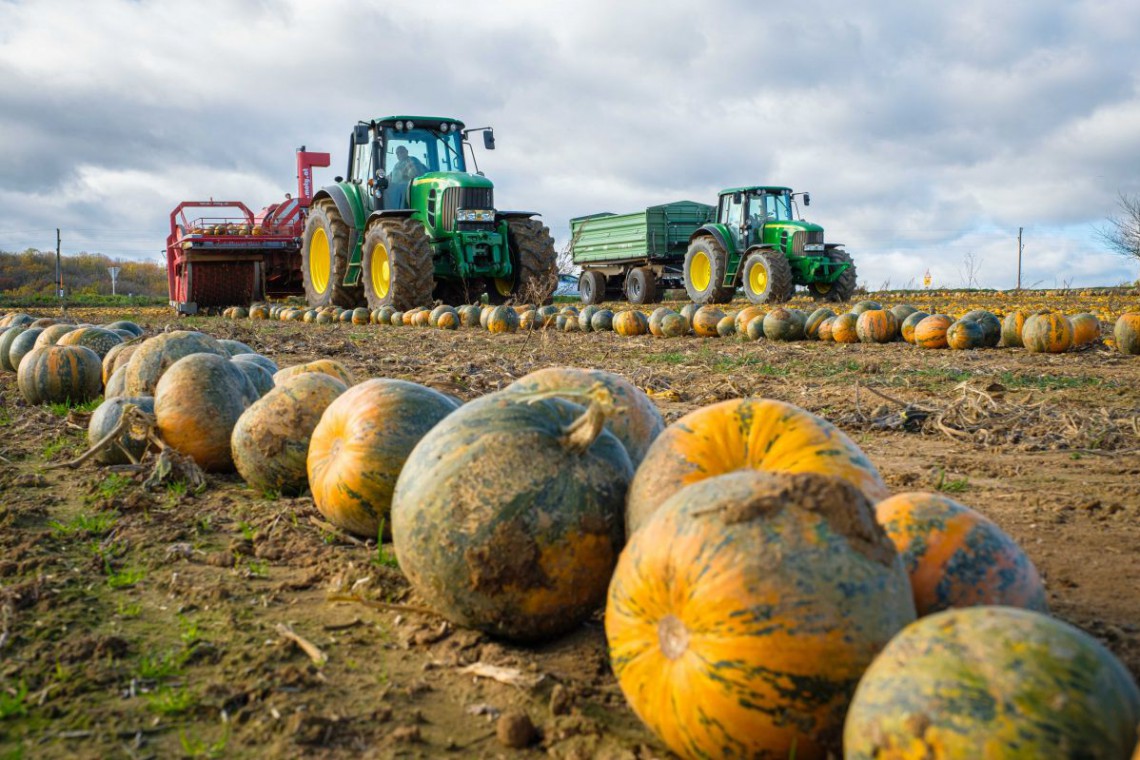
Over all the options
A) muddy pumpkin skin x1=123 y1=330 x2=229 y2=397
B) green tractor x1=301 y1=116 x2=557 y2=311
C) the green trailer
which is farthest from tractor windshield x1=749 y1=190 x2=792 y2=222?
muddy pumpkin skin x1=123 y1=330 x2=229 y2=397

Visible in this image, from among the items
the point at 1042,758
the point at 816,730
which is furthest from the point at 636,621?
the point at 1042,758

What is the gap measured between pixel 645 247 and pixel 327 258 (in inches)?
454

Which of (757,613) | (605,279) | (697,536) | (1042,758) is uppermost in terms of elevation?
(605,279)

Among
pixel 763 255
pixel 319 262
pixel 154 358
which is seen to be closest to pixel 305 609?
pixel 154 358

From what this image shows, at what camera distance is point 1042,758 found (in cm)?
165

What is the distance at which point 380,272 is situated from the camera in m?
19.4

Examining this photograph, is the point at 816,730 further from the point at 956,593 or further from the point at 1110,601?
the point at 1110,601

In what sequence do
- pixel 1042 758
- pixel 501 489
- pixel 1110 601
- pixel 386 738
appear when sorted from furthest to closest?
pixel 1110 601, pixel 501 489, pixel 386 738, pixel 1042 758

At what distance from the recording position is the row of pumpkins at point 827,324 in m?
12.1

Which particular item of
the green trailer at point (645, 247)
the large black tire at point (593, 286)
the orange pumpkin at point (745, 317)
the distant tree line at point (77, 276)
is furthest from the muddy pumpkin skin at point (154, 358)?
the distant tree line at point (77, 276)

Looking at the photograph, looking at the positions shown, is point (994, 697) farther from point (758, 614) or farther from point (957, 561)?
point (957, 561)

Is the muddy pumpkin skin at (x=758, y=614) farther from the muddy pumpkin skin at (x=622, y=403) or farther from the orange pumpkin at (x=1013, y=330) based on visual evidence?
the orange pumpkin at (x=1013, y=330)

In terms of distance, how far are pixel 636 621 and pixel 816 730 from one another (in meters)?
0.48

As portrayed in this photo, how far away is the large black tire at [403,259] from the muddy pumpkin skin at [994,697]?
1633 centimetres
